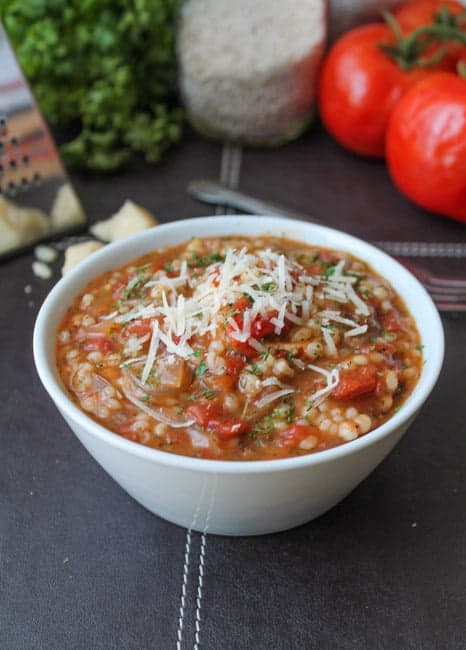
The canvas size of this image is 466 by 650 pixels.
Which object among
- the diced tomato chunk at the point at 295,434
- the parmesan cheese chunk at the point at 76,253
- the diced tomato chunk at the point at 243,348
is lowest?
the parmesan cheese chunk at the point at 76,253

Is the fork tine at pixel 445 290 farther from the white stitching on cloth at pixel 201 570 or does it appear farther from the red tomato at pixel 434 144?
the white stitching on cloth at pixel 201 570

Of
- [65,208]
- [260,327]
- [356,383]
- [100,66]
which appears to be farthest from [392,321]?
[100,66]

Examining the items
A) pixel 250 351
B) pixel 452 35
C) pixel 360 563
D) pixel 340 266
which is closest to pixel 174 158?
pixel 452 35

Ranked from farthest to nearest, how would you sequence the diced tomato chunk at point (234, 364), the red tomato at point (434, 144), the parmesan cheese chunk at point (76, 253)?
1. the red tomato at point (434, 144)
2. the parmesan cheese chunk at point (76, 253)
3. the diced tomato chunk at point (234, 364)

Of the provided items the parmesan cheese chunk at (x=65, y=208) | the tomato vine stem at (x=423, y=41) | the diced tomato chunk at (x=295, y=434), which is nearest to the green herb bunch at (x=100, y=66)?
the parmesan cheese chunk at (x=65, y=208)

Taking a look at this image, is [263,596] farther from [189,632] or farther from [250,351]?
[250,351]
